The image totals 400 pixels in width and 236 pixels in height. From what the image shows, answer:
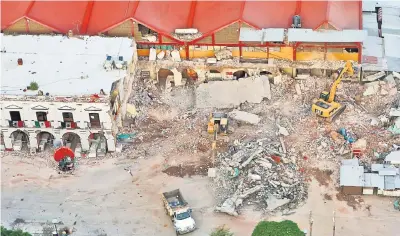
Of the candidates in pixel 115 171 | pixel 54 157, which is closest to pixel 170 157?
pixel 115 171

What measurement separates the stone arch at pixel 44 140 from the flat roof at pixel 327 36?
24483mm

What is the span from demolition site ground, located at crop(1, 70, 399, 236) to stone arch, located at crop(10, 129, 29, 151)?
806mm

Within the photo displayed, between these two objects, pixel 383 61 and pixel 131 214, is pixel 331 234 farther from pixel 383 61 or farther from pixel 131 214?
pixel 383 61

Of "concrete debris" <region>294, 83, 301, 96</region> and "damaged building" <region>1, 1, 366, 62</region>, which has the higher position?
"damaged building" <region>1, 1, 366, 62</region>

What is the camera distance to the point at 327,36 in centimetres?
8044

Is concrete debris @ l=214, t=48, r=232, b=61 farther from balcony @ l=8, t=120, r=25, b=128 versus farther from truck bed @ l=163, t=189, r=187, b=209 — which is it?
balcony @ l=8, t=120, r=25, b=128

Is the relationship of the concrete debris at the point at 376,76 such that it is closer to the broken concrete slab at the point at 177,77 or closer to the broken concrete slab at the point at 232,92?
the broken concrete slab at the point at 232,92

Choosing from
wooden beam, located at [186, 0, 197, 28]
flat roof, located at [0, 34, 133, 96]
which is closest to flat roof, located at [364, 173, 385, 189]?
flat roof, located at [0, 34, 133, 96]

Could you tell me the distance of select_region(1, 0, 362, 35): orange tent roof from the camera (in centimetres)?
8244

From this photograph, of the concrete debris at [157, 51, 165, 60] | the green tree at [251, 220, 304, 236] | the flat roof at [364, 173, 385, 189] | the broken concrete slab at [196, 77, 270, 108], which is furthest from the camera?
the concrete debris at [157, 51, 165, 60]

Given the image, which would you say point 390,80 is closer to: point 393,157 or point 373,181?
point 393,157

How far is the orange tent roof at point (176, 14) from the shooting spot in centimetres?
8244

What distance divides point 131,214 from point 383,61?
3084cm

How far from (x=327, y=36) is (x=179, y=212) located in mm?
24466
